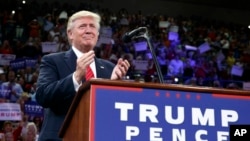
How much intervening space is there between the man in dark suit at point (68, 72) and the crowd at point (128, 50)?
14.8 feet

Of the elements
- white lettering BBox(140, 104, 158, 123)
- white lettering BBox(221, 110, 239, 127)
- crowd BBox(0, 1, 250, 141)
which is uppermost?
white lettering BBox(140, 104, 158, 123)

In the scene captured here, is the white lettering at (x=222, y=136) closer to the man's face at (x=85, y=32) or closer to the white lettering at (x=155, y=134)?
the white lettering at (x=155, y=134)

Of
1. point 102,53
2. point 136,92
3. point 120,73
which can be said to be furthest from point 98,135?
point 102,53

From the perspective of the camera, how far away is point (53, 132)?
228 centimetres

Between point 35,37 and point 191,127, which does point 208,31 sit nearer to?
point 35,37

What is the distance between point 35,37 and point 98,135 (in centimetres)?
980

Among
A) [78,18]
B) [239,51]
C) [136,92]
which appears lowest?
[239,51]

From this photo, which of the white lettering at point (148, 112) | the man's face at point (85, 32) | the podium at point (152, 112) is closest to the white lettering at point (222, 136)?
the podium at point (152, 112)

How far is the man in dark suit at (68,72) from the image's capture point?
2.17 m

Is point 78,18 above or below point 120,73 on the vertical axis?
above

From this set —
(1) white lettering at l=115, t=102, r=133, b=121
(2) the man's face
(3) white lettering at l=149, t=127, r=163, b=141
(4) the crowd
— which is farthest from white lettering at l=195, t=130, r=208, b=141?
(4) the crowd

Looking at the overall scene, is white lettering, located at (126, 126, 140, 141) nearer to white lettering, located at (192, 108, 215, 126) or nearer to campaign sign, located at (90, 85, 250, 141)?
campaign sign, located at (90, 85, 250, 141)

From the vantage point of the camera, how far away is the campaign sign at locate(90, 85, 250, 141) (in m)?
1.75

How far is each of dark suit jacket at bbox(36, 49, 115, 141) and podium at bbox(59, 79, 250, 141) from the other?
28cm
